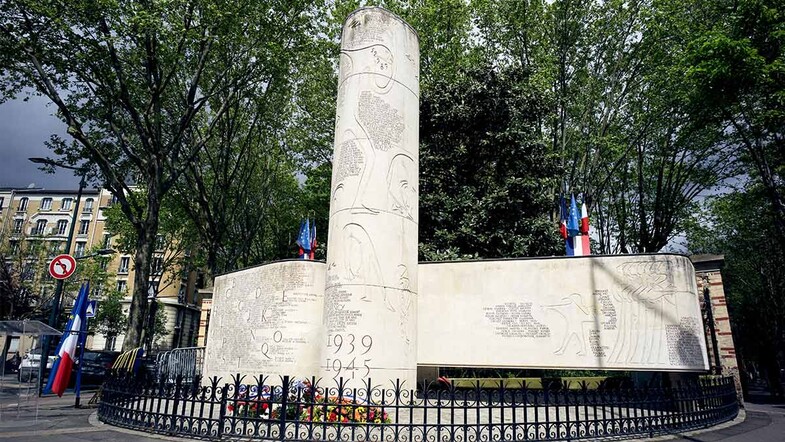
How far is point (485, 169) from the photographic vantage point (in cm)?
2284

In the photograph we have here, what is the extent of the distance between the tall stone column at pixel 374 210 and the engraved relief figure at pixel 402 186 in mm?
25

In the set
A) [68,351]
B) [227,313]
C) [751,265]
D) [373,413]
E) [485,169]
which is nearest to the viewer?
[373,413]

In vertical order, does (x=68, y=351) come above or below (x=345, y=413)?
above

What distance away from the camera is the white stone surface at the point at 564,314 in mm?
11234

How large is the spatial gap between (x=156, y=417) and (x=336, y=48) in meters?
19.3

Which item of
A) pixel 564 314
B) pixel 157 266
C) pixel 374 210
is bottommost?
pixel 564 314

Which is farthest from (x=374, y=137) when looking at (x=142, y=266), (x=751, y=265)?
(x=751, y=265)

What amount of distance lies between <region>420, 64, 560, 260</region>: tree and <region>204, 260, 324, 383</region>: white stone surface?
9.27 meters

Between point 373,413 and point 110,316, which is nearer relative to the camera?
point 373,413

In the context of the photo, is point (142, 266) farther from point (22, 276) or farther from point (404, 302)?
point (22, 276)

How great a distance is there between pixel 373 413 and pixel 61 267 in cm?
1179

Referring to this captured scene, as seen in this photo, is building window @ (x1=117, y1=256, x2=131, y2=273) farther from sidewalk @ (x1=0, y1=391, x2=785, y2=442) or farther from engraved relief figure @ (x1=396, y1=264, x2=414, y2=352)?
engraved relief figure @ (x1=396, y1=264, x2=414, y2=352)

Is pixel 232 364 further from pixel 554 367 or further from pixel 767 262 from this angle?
pixel 767 262

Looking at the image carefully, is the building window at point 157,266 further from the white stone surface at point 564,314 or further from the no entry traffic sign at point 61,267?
the white stone surface at point 564,314
